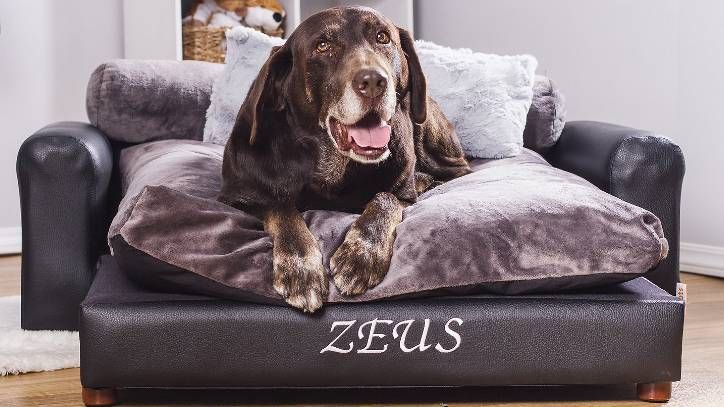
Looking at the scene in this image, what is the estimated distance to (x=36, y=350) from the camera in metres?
2.26

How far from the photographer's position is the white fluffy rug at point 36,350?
2.19 m

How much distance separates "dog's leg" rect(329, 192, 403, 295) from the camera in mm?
1847

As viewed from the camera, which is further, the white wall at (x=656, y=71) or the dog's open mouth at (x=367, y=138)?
the white wall at (x=656, y=71)

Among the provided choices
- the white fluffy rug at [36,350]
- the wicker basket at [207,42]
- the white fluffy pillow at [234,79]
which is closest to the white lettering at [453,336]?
the white fluffy rug at [36,350]

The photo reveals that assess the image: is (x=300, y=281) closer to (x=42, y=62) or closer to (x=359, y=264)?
(x=359, y=264)

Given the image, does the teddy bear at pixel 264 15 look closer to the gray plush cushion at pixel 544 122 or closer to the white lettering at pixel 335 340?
the gray plush cushion at pixel 544 122

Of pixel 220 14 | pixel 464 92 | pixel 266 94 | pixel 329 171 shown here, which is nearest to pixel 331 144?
pixel 329 171

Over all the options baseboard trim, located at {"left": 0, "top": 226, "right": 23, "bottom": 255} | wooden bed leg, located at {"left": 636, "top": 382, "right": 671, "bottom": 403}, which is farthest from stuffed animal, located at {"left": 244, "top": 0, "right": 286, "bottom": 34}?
wooden bed leg, located at {"left": 636, "top": 382, "right": 671, "bottom": 403}

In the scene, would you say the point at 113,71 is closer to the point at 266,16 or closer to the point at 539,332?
the point at 266,16

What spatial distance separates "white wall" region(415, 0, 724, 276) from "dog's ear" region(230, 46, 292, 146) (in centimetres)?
190

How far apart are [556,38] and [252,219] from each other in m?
2.34

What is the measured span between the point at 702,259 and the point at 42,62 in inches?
109

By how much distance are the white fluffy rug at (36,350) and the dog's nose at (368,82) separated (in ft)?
3.19

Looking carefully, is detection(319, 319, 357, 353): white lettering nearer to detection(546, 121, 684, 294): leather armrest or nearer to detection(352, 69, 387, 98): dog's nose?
detection(352, 69, 387, 98): dog's nose
